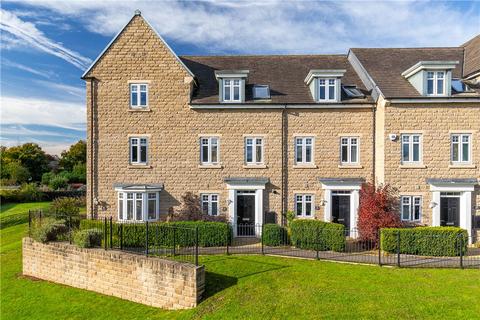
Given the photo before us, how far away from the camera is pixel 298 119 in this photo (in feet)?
60.0

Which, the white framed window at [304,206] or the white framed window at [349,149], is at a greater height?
the white framed window at [349,149]

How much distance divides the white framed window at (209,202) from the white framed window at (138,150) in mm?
4218

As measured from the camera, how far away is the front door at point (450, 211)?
16891mm

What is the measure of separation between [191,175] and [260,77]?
8090mm

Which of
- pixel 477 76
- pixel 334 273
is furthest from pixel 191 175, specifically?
pixel 477 76

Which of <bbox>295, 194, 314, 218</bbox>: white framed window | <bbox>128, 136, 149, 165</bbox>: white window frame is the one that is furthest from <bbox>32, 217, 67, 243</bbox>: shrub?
<bbox>295, 194, 314, 218</bbox>: white framed window

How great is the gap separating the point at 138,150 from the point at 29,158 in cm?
5598

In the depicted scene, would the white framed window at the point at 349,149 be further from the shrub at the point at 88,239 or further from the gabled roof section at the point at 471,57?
the shrub at the point at 88,239

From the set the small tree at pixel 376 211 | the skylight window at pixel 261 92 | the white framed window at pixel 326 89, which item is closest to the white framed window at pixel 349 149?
the small tree at pixel 376 211

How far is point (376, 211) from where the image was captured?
51.6ft

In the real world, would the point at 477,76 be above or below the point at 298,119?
above

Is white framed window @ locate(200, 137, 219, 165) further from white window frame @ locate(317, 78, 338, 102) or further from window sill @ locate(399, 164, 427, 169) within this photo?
window sill @ locate(399, 164, 427, 169)

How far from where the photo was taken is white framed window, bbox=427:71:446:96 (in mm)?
17078

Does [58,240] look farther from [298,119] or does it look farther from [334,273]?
[298,119]
